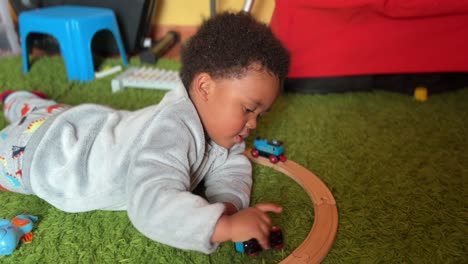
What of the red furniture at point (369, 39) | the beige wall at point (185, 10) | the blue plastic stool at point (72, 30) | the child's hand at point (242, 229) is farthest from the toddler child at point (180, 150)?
the beige wall at point (185, 10)

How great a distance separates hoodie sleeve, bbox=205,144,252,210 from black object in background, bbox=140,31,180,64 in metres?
1.04

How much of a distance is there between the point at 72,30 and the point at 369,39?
115cm

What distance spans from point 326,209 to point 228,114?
0.31 metres

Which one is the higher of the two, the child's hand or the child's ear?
the child's ear

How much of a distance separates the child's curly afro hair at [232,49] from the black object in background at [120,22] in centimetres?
112

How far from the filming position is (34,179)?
2.88ft

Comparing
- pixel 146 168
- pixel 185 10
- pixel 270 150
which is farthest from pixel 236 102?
pixel 185 10

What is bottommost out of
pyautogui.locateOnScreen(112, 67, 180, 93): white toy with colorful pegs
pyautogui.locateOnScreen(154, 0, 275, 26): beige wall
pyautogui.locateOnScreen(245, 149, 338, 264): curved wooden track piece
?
pyautogui.locateOnScreen(112, 67, 180, 93): white toy with colorful pegs

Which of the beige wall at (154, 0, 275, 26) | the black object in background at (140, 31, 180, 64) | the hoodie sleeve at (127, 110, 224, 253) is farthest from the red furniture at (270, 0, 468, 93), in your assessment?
the hoodie sleeve at (127, 110, 224, 253)

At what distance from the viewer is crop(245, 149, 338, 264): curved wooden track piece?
76 cm

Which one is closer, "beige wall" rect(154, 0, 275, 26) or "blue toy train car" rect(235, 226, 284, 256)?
"blue toy train car" rect(235, 226, 284, 256)

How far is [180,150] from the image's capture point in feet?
2.50

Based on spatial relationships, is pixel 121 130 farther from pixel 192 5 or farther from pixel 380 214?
pixel 192 5

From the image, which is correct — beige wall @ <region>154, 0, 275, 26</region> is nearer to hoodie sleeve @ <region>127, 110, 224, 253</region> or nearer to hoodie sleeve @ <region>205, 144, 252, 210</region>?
hoodie sleeve @ <region>205, 144, 252, 210</region>
